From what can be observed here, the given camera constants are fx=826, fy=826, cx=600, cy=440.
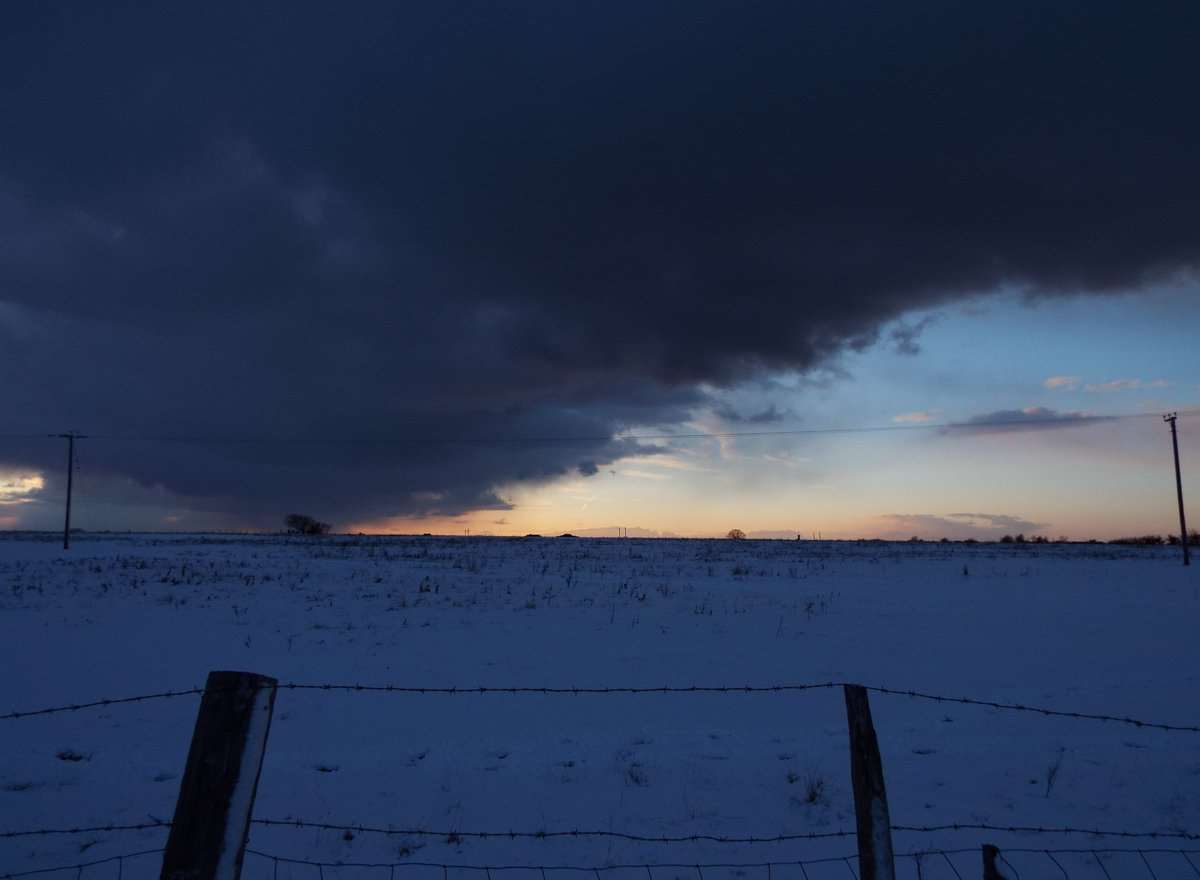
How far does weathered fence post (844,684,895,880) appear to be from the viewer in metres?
4.71

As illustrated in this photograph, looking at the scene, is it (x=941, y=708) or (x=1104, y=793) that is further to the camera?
(x=941, y=708)

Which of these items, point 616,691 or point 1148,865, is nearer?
point 1148,865

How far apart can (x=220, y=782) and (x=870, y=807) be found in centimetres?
350

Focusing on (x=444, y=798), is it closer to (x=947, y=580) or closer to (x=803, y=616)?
(x=803, y=616)

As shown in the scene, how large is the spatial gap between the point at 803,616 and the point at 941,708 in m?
8.41

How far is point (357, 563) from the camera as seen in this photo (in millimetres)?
37531

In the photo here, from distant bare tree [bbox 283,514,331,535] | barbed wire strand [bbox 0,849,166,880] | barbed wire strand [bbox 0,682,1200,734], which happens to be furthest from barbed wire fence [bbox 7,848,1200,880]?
distant bare tree [bbox 283,514,331,535]

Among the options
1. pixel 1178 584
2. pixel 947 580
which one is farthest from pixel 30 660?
pixel 1178 584

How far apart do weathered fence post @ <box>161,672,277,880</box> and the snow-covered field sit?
3.46 meters

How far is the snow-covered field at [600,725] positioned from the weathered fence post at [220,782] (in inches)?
136

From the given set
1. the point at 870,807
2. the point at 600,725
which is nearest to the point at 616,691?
the point at 600,725

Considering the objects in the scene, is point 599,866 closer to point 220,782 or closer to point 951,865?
point 951,865

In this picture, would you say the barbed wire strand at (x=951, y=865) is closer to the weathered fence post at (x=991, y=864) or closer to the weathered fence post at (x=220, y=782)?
the weathered fence post at (x=991, y=864)

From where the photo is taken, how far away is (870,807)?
477 cm
